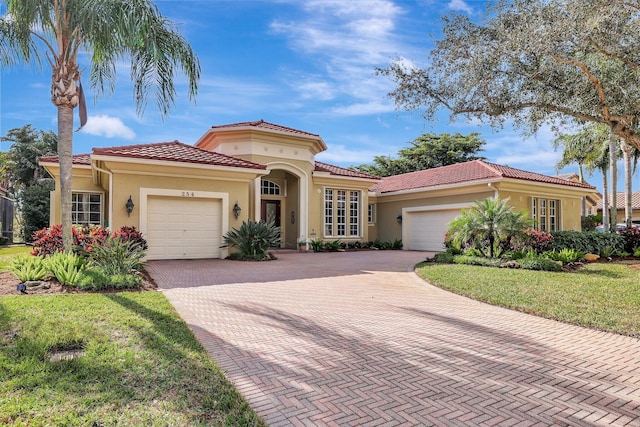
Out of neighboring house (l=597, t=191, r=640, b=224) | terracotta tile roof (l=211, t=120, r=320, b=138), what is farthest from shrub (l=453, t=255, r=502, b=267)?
neighboring house (l=597, t=191, r=640, b=224)

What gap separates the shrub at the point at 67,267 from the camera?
827cm

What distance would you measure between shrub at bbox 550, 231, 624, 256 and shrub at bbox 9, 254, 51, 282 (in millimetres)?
16271

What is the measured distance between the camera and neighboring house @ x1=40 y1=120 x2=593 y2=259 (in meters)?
14.0

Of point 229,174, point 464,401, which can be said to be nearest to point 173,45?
point 229,174

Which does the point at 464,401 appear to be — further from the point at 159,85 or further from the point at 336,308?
the point at 159,85

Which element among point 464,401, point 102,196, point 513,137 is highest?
point 513,137

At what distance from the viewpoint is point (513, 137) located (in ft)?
45.1

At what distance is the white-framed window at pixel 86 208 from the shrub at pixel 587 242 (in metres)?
19.3

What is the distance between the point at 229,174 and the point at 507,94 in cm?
1004

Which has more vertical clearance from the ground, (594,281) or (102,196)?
(102,196)

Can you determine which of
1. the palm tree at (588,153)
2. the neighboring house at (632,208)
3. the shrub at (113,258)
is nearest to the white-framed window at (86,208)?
the shrub at (113,258)

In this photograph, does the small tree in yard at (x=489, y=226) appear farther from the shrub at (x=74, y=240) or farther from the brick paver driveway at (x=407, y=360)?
the shrub at (x=74, y=240)

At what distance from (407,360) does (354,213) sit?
17.6 metres

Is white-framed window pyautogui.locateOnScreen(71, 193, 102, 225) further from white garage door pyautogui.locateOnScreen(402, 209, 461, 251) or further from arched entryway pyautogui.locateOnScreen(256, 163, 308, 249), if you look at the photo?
white garage door pyautogui.locateOnScreen(402, 209, 461, 251)
